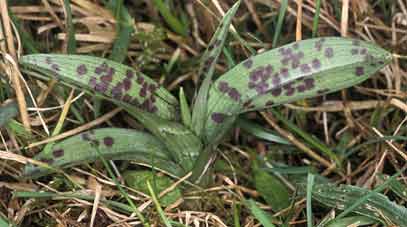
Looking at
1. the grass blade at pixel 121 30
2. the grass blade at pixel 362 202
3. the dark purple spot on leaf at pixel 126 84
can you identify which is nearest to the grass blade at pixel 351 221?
the grass blade at pixel 362 202

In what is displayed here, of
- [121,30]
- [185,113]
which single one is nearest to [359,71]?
[185,113]

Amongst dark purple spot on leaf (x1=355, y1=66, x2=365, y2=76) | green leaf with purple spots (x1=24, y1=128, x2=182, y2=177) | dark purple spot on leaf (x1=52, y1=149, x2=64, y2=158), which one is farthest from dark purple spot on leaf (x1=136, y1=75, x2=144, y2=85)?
dark purple spot on leaf (x1=355, y1=66, x2=365, y2=76)

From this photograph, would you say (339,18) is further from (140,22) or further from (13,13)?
(13,13)

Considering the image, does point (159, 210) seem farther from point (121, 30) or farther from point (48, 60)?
point (121, 30)

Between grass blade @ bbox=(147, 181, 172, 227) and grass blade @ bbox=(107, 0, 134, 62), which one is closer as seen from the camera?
grass blade @ bbox=(147, 181, 172, 227)

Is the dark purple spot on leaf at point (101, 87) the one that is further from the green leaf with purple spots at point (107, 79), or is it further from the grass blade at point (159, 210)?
the grass blade at point (159, 210)

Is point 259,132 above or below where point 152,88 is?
below

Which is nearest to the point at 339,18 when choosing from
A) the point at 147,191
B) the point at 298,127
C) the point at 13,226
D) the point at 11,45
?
the point at 298,127

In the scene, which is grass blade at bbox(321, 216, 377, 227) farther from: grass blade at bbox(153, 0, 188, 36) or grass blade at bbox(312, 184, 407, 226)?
grass blade at bbox(153, 0, 188, 36)
